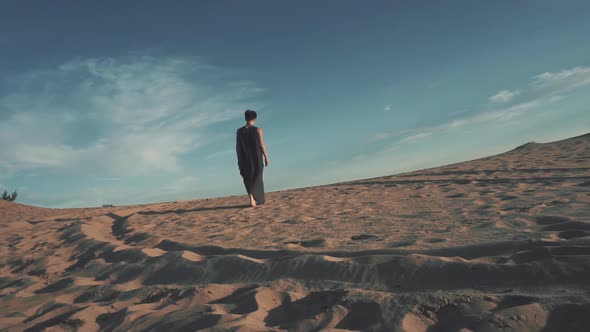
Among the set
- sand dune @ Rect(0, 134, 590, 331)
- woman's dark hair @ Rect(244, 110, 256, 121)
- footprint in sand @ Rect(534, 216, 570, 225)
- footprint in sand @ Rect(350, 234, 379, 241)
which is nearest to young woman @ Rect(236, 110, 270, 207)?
woman's dark hair @ Rect(244, 110, 256, 121)

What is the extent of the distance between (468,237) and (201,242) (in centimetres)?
299

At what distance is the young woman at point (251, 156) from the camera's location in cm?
783

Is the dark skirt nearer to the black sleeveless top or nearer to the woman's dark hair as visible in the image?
the black sleeveless top

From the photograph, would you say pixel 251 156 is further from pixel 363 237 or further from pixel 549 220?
pixel 549 220

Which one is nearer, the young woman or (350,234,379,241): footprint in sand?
(350,234,379,241): footprint in sand

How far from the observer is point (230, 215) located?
268 inches

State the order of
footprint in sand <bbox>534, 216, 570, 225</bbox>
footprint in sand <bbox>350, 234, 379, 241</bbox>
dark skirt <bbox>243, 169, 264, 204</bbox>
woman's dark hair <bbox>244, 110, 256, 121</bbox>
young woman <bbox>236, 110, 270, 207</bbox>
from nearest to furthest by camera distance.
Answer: footprint in sand <bbox>534, 216, 570, 225</bbox>
footprint in sand <bbox>350, 234, 379, 241</bbox>
woman's dark hair <bbox>244, 110, 256, 121</bbox>
young woman <bbox>236, 110, 270, 207</bbox>
dark skirt <bbox>243, 169, 264, 204</bbox>

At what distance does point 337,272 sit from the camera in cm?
286

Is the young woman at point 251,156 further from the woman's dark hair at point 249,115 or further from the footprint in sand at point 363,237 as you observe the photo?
the footprint in sand at point 363,237

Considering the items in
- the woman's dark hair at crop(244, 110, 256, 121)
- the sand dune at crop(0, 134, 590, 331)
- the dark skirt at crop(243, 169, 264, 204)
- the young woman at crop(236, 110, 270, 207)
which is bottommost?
the sand dune at crop(0, 134, 590, 331)

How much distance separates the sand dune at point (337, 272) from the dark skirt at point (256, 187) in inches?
90.4

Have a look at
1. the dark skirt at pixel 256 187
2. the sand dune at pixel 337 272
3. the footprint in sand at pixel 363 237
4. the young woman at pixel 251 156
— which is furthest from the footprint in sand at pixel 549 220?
the dark skirt at pixel 256 187

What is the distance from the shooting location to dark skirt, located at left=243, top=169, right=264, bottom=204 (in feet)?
26.4

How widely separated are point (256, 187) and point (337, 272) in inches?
212
